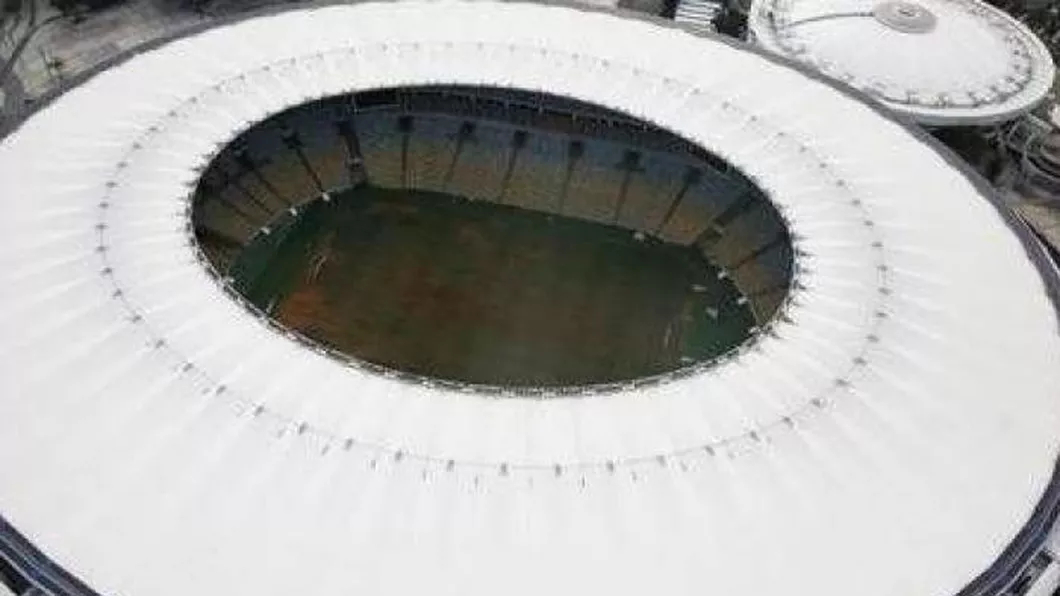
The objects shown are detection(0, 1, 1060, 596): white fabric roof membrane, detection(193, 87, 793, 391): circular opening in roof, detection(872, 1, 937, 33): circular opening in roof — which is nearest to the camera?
detection(0, 1, 1060, 596): white fabric roof membrane

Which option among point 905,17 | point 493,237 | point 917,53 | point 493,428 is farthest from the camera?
point 905,17

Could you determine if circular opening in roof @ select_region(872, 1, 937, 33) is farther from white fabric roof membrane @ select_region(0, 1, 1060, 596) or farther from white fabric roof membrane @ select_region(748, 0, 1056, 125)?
white fabric roof membrane @ select_region(0, 1, 1060, 596)

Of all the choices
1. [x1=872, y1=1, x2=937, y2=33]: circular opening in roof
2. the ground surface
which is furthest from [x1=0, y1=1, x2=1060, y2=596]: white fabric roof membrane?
[x1=872, y1=1, x2=937, y2=33]: circular opening in roof

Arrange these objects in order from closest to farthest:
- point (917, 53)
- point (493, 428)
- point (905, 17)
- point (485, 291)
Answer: point (493, 428)
point (485, 291)
point (917, 53)
point (905, 17)

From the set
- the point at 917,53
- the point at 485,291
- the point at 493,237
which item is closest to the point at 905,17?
the point at 917,53

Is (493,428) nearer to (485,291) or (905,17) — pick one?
(485,291)

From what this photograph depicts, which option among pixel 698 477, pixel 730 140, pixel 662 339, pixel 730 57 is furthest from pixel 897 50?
pixel 698 477
